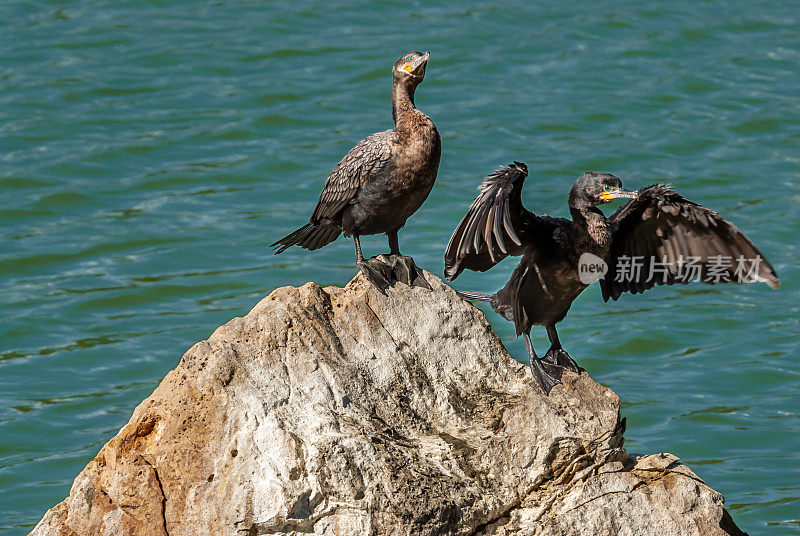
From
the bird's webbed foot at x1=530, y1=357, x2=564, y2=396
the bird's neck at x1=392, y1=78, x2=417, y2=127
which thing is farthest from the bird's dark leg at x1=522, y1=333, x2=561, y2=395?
the bird's neck at x1=392, y1=78, x2=417, y2=127

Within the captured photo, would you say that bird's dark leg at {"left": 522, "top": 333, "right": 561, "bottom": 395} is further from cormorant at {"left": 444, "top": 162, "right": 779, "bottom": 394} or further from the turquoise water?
the turquoise water

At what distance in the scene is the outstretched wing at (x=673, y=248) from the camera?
18.5 ft

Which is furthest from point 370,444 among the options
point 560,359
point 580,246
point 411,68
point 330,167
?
point 330,167

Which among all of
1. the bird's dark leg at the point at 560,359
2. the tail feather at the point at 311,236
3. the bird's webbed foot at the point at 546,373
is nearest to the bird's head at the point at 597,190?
the bird's dark leg at the point at 560,359

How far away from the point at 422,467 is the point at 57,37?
12.0 m

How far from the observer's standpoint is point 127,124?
532 inches

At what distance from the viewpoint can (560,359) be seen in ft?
18.1

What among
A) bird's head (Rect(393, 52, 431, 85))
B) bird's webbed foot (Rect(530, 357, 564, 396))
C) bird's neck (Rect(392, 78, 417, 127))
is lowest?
bird's webbed foot (Rect(530, 357, 564, 396))

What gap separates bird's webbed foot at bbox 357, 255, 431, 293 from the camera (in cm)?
526

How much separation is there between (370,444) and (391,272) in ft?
3.44

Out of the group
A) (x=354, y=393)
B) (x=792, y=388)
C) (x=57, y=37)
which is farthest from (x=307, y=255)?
(x=354, y=393)

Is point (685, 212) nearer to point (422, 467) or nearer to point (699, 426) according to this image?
point (422, 467)

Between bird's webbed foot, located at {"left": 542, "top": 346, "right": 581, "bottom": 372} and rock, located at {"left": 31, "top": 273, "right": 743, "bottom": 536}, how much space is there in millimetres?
110

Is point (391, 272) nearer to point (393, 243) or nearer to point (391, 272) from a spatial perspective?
point (391, 272)
